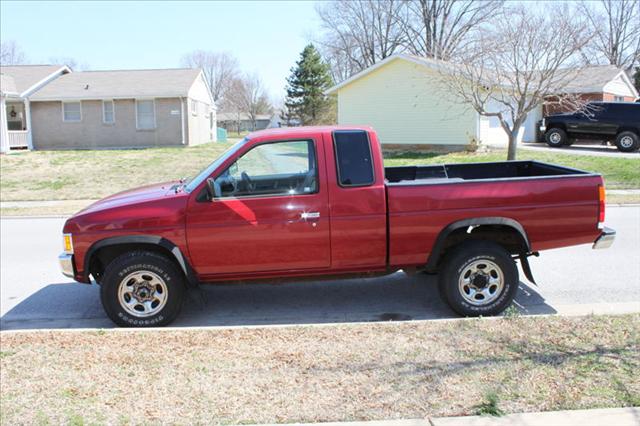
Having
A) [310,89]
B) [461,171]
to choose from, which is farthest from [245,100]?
[461,171]

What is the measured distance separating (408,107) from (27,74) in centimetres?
2278

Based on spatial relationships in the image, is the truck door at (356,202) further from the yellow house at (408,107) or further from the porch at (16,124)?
the porch at (16,124)

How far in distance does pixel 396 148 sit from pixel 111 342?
25486mm

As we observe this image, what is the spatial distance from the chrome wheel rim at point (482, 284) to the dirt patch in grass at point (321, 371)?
515mm

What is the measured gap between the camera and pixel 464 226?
19.0ft

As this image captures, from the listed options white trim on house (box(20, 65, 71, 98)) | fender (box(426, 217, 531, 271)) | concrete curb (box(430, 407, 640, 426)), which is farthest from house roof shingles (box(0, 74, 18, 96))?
concrete curb (box(430, 407, 640, 426))

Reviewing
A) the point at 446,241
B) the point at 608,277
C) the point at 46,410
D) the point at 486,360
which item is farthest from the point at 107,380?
the point at 608,277

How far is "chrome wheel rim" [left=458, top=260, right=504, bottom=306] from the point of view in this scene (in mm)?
5809

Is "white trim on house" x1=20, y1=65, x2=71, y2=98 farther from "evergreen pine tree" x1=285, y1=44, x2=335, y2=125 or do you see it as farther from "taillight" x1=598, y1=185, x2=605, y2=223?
"taillight" x1=598, y1=185, x2=605, y2=223

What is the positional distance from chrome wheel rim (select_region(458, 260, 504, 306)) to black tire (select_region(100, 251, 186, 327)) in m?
2.77

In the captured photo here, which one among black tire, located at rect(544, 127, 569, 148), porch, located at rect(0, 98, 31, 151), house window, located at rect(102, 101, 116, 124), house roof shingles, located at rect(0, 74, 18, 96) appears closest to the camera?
black tire, located at rect(544, 127, 569, 148)

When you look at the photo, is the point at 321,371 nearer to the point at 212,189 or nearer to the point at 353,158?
the point at 212,189

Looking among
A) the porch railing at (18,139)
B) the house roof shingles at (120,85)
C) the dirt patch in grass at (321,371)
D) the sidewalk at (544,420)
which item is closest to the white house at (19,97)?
the porch railing at (18,139)

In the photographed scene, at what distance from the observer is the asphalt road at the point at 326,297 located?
6.20 m
